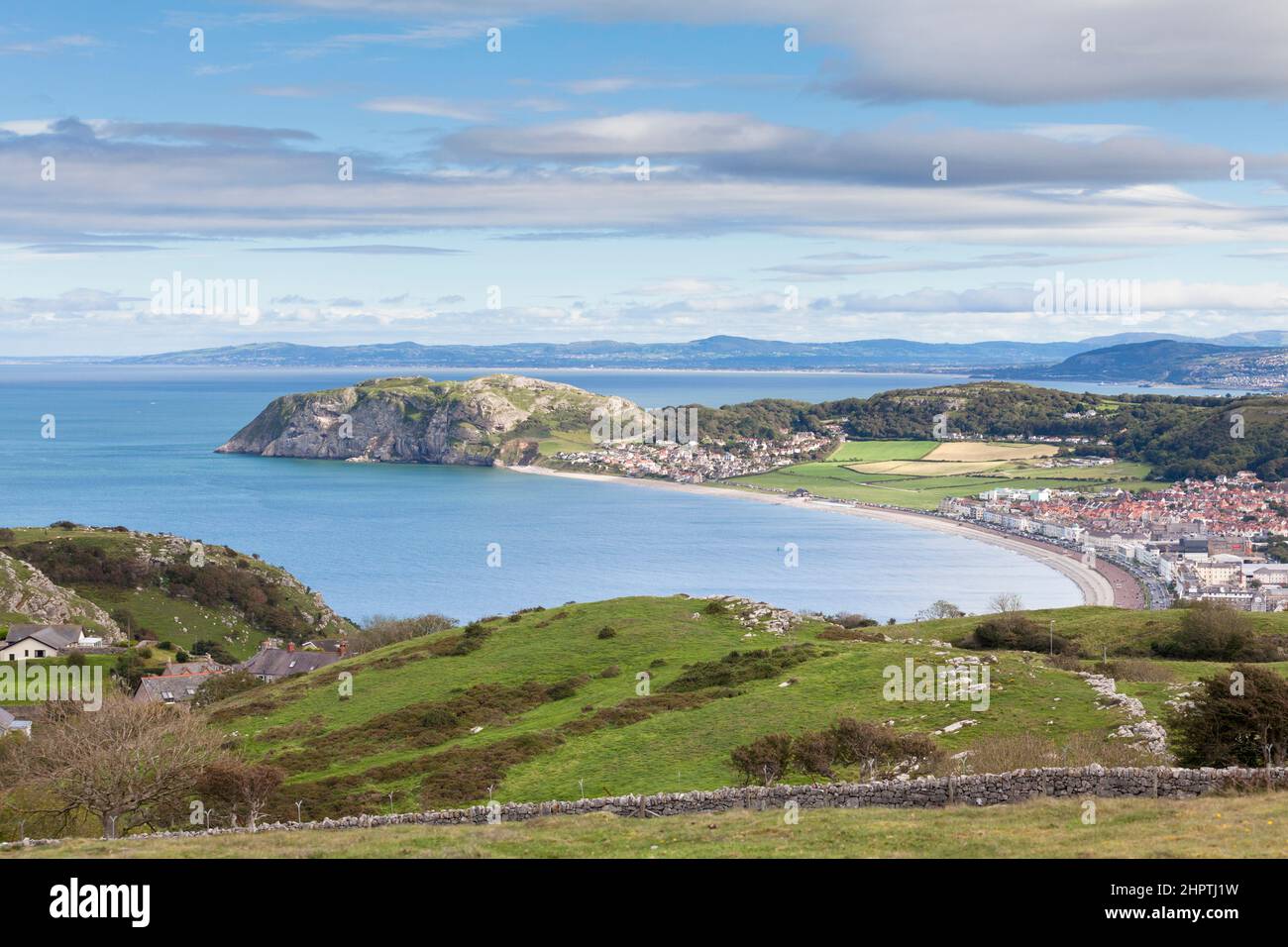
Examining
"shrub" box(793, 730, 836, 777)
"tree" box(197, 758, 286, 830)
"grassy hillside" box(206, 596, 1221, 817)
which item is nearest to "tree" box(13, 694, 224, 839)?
"tree" box(197, 758, 286, 830)

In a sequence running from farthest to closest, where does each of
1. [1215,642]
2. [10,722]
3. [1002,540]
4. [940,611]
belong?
[1002,540], [940,611], [10,722], [1215,642]

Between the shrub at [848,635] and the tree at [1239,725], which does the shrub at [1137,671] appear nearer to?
the shrub at [848,635]

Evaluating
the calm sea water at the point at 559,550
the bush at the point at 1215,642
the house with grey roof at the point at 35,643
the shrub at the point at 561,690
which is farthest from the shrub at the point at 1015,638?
the calm sea water at the point at 559,550

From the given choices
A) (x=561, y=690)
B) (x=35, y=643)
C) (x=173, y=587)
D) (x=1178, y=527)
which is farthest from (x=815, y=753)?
(x=1178, y=527)

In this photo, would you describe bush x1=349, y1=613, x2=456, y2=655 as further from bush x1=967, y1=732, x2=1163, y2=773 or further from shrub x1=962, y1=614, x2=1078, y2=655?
bush x1=967, y1=732, x2=1163, y2=773

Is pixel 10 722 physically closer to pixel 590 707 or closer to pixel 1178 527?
pixel 590 707
